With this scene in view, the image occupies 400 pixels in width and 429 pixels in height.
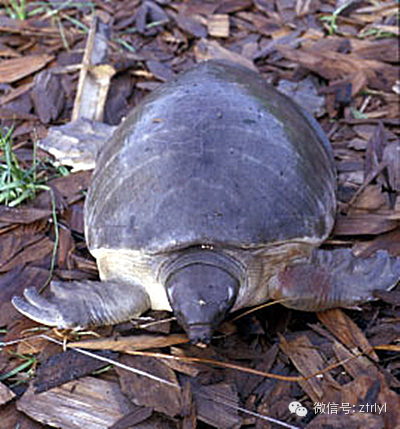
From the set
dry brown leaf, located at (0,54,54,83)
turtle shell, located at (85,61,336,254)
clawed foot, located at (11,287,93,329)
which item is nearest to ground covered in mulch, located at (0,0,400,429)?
dry brown leaf, located at (0,54,54,83)

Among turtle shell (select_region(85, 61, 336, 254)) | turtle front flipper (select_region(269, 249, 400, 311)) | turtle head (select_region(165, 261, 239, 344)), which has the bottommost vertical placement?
turtle front flipper (select_region(269, 249, 400, 311))

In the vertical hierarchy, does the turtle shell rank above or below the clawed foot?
above

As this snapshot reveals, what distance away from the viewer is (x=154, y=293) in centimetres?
242

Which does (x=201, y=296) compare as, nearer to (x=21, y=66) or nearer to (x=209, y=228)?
(x=209, y=228)

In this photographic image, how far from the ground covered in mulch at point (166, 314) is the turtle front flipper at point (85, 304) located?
0.36ft

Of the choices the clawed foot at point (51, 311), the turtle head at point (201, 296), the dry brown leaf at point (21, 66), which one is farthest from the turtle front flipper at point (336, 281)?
the dry brown leaf at point (21, 66)

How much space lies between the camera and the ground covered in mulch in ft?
6.92

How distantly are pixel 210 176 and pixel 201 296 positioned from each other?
0.52 m

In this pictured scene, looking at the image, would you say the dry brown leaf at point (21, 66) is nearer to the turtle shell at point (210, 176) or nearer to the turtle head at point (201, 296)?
the turtle shell at point (210, 176)

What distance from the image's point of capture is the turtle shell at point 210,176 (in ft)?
7.23

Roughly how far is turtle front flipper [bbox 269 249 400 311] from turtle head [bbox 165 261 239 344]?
26 centimetres

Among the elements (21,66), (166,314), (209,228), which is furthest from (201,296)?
(21,66)

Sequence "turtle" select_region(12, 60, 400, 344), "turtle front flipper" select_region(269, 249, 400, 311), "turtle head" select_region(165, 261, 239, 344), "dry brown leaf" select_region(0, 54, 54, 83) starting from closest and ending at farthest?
1. "turtle head" select_region(165, 261, 239, 344)
2. "turtle" select_region(12, 60, 400, 344)
3. "turtle front flipper" select_region(269, 249, 400, 311)
4. "dry brown leaf" select_region(0, 54, 54, 83)

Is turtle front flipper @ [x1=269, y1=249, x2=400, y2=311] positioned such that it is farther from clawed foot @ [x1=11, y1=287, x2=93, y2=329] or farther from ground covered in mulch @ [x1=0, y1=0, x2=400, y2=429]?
clawed foot @ [x1=11, y1=287, x2=93, y2=329]
